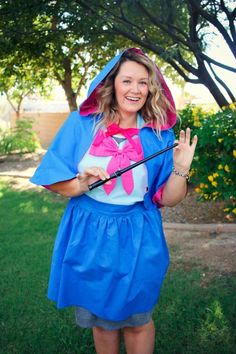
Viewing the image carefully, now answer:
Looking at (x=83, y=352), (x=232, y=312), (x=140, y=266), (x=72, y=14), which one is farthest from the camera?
(x=72, y=14)

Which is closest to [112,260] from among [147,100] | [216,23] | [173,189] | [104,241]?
[104,241]

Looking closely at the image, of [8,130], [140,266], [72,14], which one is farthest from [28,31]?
[8,130]

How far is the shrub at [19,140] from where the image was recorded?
1277cm

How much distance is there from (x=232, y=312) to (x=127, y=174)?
1677mm

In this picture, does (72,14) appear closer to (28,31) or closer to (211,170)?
(28,31)

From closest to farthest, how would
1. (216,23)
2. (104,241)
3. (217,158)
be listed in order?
(104,241), (217,158), (216,23)

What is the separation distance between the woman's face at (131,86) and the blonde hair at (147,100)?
1.1 inches

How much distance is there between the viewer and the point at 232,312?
10.1 ft

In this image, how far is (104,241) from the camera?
200 centimetres

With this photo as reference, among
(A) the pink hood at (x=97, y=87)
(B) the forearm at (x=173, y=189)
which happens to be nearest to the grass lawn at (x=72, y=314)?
(B) the forearm at (x=173, y=189)

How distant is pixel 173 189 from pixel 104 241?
434 millimetres

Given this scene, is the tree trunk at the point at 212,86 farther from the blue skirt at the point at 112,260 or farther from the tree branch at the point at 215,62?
the blue skirt at the point at 112,260

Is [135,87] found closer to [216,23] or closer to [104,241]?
[104,241]

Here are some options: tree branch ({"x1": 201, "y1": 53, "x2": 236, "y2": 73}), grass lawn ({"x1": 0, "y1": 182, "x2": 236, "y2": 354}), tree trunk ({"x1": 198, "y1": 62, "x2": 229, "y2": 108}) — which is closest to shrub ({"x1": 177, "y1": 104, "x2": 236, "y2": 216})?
grass lawn ({"x1": 0, "y1": 182, "x2": 236, "y2": 354})
